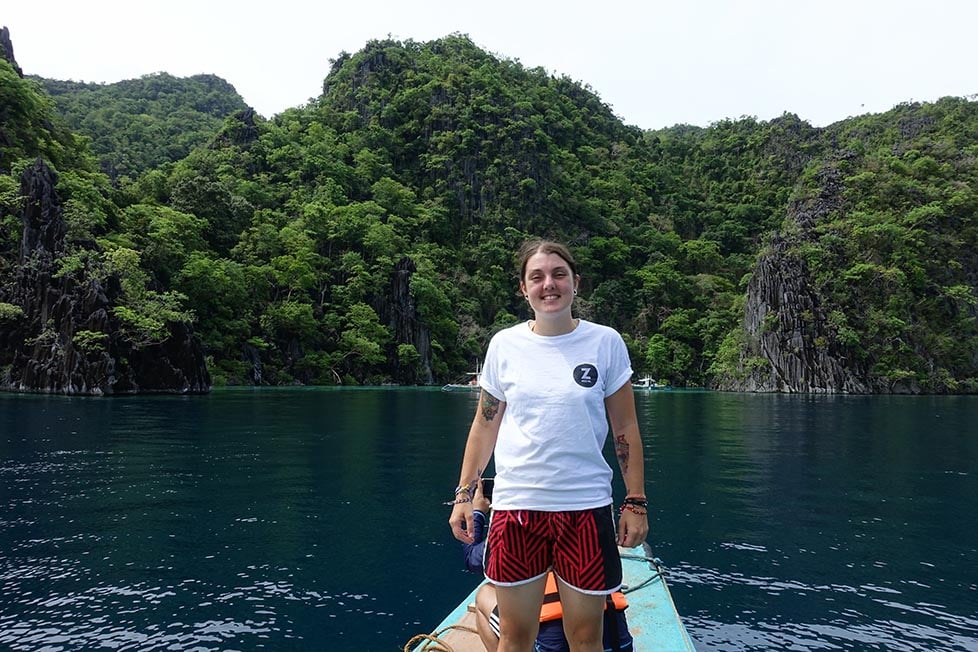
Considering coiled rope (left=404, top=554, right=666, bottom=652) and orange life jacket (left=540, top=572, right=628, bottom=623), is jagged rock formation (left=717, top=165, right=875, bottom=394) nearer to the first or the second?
coiled rope (left=404, top=554, right=666, bottom=652)

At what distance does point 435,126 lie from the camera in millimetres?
98625

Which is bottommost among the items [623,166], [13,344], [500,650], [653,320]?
[500,650]

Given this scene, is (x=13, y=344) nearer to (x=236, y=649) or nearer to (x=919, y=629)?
(x=236, y=649)

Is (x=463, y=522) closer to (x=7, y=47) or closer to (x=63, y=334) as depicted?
(x=63, y=334)

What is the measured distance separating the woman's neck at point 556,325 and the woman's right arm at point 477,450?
463 millimetres

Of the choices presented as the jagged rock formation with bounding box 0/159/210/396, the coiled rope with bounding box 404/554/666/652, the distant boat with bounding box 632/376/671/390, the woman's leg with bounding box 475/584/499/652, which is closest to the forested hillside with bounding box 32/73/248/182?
the jagged rock formation with bounding box 0/159/210/396

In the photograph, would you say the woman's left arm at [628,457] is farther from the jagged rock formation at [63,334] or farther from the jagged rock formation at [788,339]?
the jagged rock formation at [788,339]

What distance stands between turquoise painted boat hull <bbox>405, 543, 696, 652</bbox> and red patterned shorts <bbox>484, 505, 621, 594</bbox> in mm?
1513

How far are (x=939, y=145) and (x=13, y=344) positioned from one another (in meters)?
98.9

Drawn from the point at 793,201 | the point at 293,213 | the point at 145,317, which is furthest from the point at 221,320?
the point at 793,201

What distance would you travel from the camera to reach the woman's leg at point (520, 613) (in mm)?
2867

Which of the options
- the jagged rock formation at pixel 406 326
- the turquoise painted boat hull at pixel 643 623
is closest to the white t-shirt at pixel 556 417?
the turquoise painted boat hull at pixel 643 623

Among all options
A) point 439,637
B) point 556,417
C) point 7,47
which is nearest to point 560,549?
point 556,417

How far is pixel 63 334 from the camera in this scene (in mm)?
36281
